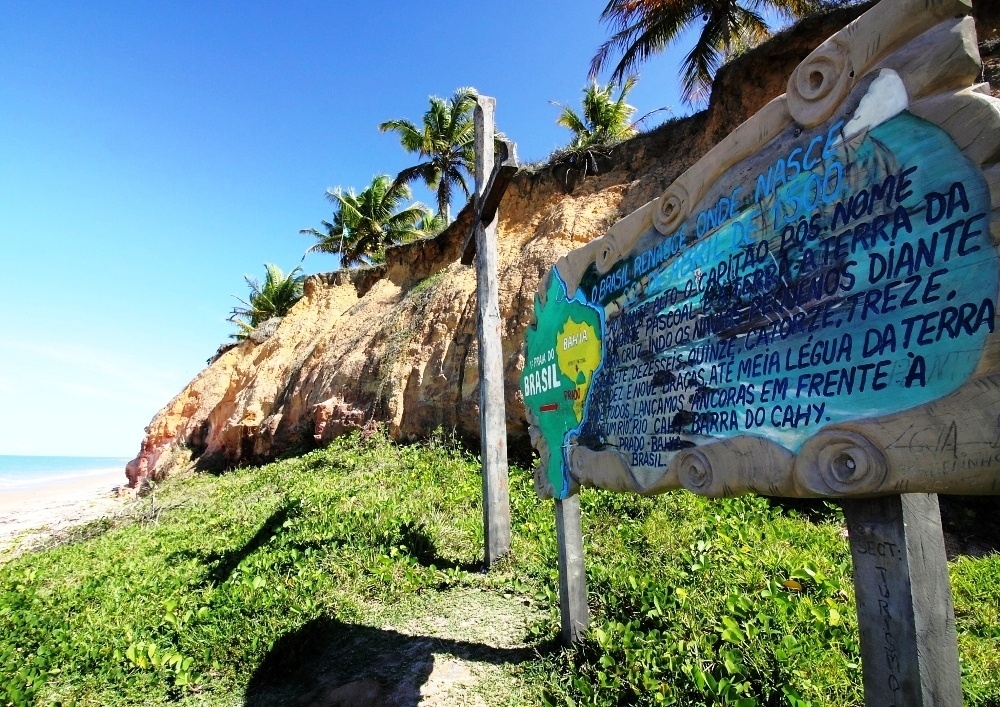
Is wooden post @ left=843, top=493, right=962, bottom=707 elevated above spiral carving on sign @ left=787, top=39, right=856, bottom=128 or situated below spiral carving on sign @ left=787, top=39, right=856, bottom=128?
below

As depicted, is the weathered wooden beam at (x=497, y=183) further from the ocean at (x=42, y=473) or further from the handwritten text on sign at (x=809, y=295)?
the ocean at (x=42, y=473)

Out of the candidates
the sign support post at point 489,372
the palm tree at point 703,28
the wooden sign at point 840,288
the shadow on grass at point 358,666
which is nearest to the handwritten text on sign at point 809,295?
the wooden sign at point 840,288

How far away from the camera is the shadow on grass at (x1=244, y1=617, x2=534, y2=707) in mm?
3320

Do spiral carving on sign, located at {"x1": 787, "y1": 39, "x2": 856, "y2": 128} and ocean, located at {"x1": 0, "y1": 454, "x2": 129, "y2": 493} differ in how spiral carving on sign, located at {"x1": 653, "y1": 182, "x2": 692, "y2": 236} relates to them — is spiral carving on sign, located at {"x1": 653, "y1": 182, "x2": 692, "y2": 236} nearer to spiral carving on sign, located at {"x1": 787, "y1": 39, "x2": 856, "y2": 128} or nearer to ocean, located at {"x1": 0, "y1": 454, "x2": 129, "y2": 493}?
spiral carving on sign, located at {"x1": 787, "y1": 39, "x2": 856, "y2": 128}

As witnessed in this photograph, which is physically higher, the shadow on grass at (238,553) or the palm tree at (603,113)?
the palm tree at (603,113)

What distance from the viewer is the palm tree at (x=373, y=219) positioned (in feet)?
84.8

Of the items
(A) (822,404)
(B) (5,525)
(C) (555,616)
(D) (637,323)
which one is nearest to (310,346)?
(B) (5,525)

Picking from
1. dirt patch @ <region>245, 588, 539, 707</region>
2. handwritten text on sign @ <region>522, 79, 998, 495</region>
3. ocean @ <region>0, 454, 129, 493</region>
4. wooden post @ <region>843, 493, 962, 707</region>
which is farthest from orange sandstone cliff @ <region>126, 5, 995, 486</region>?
ocean @ <region>0, 454, 129, 493</region>

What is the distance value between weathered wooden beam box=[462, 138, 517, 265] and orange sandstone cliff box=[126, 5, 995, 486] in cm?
354

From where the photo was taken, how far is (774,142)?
190cm

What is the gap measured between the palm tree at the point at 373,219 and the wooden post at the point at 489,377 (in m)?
19.9

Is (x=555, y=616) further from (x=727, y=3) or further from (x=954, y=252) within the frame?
(x=727, y=3)

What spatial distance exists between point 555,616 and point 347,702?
1.45m

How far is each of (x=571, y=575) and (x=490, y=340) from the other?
270 centimetres
